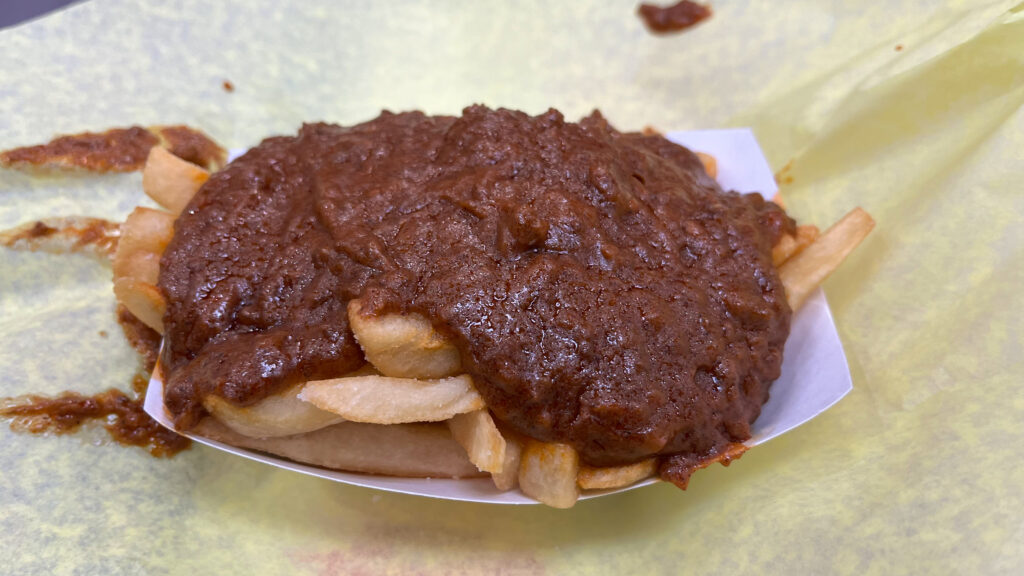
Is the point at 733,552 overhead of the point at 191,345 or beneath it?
beneath

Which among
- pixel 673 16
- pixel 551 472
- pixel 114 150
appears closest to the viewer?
pixel 551 472

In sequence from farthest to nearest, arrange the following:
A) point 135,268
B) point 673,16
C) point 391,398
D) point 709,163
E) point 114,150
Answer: point 673,16, point 114,150, point 709,163, point 135,268, point 391,398

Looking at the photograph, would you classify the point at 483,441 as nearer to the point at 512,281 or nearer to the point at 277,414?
the point at 512,281

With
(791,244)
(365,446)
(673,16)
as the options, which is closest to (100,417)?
(365,446)

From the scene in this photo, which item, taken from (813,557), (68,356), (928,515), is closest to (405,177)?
(68,356)

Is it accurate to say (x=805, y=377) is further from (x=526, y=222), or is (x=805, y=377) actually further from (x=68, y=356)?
(x=68, y=356)

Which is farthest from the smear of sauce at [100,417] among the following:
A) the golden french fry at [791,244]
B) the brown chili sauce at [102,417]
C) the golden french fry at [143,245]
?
the golden french fry at [791,244]
